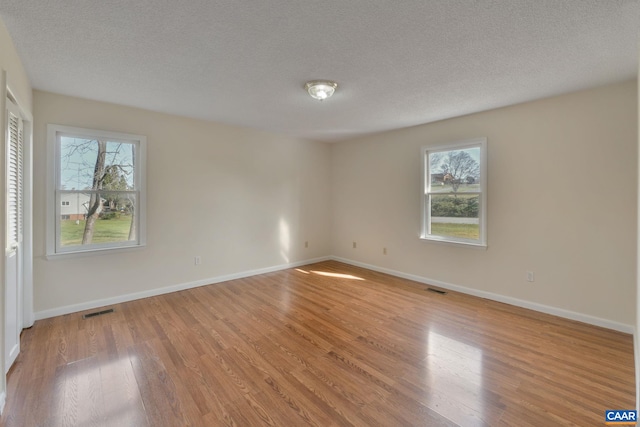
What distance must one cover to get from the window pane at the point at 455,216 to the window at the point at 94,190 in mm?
4165

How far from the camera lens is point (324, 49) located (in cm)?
217

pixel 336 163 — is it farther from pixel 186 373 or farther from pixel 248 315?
pixel 186 373

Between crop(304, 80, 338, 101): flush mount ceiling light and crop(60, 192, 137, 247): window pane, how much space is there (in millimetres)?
2695

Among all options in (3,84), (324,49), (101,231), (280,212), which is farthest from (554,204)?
(101,231)

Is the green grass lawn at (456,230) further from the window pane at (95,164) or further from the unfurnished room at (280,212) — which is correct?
the window pane at (95,164)

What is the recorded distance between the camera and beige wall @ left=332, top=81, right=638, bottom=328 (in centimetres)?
279

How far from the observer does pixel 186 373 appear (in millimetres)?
2135

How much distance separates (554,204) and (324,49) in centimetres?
305

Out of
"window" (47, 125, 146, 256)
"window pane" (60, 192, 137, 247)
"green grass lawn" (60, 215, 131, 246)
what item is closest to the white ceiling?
"window" (47, 125, 146, 256)

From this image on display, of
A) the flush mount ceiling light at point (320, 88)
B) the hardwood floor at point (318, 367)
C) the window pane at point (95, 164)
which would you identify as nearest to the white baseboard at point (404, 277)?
the hardwood floor at point (318, 367)

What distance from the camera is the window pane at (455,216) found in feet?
12.7

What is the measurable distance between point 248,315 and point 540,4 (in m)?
3.55

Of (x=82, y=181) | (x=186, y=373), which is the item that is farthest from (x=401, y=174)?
(x=82, y=181)

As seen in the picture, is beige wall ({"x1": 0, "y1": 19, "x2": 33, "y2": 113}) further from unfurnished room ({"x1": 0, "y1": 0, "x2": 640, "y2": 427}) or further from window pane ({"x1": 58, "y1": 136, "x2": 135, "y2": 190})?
window pane ({"x1": 58, "y1": 136, "x2": 135, "y2": 190})
